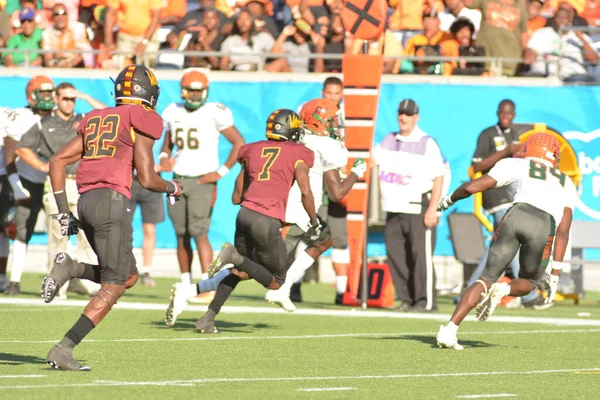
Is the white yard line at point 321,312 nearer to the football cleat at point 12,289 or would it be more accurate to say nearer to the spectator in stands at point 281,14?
the football cleat at point 12,289

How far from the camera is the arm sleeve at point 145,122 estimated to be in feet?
27.2

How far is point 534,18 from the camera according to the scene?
2047cm

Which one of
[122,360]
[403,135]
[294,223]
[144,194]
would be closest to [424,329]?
[294,223]

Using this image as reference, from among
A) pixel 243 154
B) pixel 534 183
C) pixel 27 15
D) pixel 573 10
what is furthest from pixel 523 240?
pixel 27 15

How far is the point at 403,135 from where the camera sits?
14273 millimetres

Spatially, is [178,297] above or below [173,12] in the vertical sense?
below

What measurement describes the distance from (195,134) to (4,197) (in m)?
2.50

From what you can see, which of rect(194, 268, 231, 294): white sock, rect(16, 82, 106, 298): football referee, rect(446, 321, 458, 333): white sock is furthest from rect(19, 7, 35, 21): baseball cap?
rect(446, 321, 458, 333): white sock

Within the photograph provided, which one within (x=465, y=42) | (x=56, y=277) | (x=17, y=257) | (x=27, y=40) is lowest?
(x=17, y=257)

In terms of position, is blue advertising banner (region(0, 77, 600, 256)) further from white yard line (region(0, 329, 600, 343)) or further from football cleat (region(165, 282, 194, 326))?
football cleat (region(165, 282, 194, 326))

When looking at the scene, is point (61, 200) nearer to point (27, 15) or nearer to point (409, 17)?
point (27, 15)

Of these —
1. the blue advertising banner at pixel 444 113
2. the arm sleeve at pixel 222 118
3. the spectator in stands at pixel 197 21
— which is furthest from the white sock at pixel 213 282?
the spectator in stands at pixel 197 21

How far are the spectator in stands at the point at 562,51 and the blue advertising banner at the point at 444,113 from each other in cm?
48

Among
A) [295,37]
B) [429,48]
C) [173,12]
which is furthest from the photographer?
[173,12]
